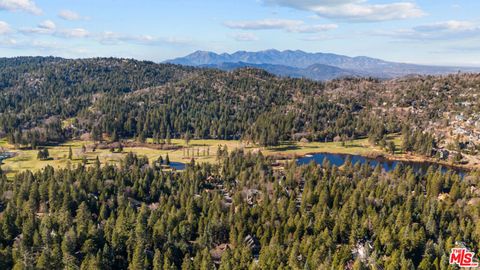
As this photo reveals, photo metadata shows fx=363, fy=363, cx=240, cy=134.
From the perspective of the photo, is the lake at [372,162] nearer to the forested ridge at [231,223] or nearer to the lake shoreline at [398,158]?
the lake shoreline at [398,158]

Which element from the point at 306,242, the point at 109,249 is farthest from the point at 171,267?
the point at 306,242

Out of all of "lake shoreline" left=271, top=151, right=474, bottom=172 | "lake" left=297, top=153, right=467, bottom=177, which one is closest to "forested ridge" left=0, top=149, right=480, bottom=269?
"lake" left=297, top=153, right=467, bottom=177

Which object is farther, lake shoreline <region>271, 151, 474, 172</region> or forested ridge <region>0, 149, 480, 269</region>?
lake shoreline <region>271, 151, 474, 172</region>

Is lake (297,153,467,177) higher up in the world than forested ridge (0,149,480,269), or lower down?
lower down

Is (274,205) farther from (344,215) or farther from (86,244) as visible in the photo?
(86,244)

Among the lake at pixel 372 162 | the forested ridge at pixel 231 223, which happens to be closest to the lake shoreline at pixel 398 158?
the lake at pixel 372 162

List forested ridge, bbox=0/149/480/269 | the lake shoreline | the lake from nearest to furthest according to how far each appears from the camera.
Result: 1. forested ridge, bbox=0/149/480/269
2. the lake
3. the lake shoreline

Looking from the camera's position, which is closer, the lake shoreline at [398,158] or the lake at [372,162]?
the lake at [372,162]

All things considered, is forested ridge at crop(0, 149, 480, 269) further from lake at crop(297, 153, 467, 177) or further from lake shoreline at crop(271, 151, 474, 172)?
lake shoreline at crop(271, 151, 474, 172)
